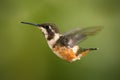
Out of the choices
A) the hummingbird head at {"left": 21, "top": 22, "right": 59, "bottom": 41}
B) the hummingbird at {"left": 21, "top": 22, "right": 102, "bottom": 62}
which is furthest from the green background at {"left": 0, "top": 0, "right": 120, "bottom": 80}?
the hummingbird head at {"left": 21, "top": 22, "right": 59, "bottom": 41}

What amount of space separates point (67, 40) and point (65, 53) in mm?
122

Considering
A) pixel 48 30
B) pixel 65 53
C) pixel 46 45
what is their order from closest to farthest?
1. pixel 48 30
2. pixel 65 53
3. pixel 46 45

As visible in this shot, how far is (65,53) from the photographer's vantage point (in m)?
2.34

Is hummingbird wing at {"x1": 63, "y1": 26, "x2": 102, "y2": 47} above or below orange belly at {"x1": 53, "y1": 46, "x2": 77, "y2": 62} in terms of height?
above

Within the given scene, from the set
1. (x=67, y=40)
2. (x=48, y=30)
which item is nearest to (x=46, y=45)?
(x=67, y=40)

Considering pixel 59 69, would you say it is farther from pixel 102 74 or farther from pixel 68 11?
pixel 68 11

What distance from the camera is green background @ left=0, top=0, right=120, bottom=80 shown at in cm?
469

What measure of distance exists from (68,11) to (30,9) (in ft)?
1.56

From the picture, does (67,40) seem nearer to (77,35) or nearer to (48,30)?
(77,35)

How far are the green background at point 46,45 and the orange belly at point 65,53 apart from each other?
2.20 meters

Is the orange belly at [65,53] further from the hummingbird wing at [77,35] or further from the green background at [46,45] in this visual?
the green background at [46,45]

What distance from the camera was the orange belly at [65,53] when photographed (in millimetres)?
2279

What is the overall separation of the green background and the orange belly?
7.22 feet

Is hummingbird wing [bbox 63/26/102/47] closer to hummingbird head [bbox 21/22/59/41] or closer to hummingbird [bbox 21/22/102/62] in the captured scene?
hummingbird [bbox 21/22/102/62]
